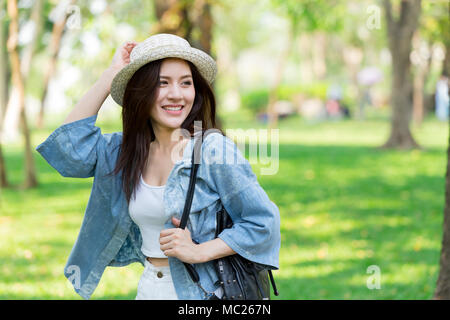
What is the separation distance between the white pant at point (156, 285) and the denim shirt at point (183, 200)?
0.23 ft

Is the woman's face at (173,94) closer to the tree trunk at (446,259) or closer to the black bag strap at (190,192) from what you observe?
the black bag strap at (190,192)

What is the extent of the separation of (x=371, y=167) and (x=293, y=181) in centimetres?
265

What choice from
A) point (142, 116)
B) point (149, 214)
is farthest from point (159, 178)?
point (142, 116)

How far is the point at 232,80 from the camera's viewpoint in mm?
58562

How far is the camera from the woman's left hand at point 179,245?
229 centimetres

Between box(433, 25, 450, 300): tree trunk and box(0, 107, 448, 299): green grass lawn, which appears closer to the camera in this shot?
box(433, 25, 450, 300): tree trunk

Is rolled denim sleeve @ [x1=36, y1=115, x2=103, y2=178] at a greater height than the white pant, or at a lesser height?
greater

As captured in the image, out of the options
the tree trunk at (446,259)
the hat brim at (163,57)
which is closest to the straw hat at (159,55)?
the hat brim at (163,57)

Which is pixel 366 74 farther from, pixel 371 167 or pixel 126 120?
pixel 126 120

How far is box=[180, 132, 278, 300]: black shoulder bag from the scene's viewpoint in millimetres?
2307

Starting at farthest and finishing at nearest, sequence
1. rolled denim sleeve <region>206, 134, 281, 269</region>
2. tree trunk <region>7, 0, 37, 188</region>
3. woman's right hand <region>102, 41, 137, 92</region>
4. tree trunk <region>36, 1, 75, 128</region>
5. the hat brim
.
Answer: tree trunk <region>36, 1, 75, 128</region>, tree trunk <region>7, 0, 37, 188</region>, woman's right hand <region>102, 41, 137, 92</region>, the hat brim, rolled denim sleeve <region>206, 134, 281, 269</region>

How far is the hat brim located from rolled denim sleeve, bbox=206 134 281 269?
40 cm

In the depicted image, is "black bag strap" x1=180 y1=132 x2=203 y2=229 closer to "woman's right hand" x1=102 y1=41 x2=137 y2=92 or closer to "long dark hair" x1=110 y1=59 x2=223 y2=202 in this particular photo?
"long dark hair" x1=110 y1=59 x2=223 y2=202

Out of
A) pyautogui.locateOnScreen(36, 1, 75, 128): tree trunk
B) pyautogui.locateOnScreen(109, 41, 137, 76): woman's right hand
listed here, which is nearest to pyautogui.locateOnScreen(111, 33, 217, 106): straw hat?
pyautogui.locateOnScreen(109, 41, 137, 76): woman's right hand
